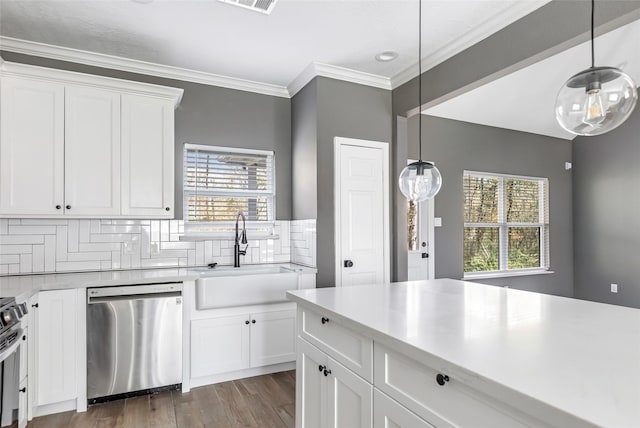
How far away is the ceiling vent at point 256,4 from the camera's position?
2533 millimetres

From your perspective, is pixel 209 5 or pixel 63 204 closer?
pixel 209 5

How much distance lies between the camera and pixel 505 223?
5777mm

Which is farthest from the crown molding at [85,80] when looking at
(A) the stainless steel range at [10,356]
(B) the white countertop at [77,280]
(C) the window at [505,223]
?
(C) the window at [505,223]

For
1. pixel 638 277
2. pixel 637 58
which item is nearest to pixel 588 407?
pixel 637 58

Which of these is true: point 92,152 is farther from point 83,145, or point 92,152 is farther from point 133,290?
point 133,290

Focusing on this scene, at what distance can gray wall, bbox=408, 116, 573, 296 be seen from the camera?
16.6 feet

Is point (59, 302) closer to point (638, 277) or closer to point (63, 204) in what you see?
point (63, 204)

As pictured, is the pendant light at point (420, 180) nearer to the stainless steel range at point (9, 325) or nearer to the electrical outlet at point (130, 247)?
the stainless steel range at point (9, 325)

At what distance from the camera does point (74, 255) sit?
325 cm

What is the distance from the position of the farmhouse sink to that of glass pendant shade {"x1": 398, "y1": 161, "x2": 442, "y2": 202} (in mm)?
1453

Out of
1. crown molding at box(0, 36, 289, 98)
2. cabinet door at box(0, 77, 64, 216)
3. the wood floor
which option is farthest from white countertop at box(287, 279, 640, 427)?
crown molding at box(0, 36, 289, 98)

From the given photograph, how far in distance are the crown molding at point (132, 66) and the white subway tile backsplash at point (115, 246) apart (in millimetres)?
1364

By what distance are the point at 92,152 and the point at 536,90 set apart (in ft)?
16.6

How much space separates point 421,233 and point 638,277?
313cm
